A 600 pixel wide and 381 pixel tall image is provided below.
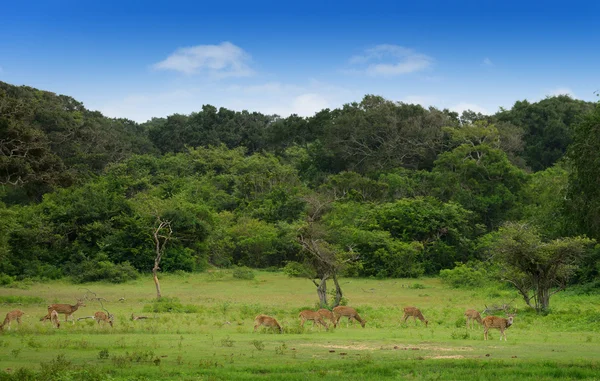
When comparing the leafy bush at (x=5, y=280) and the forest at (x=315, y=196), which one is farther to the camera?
the leafy bush at (x=5, y=280)

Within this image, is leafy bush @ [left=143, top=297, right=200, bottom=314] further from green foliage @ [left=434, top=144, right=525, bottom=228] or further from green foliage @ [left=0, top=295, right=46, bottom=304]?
green foliage @ [left=434, top=144, right=525, bottom=228]

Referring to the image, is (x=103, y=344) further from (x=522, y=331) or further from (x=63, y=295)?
(x=63, y=295)

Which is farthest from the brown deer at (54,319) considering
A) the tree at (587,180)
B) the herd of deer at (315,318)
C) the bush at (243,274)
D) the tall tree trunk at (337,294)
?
the bush at (243,274)

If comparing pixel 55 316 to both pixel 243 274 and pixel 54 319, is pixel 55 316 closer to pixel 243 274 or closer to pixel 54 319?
pixel 54 319

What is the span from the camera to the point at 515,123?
7575cm

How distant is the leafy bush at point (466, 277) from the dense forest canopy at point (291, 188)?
398cm

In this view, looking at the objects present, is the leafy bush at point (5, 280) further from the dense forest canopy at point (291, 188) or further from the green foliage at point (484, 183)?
the green foliage at point (484, 183)

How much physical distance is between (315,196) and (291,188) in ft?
63.7

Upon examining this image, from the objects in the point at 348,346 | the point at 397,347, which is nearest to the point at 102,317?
the point at 348,346

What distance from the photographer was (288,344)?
18.8 m

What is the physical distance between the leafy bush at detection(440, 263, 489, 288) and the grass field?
3937mm

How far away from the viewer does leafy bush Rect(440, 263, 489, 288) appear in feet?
133

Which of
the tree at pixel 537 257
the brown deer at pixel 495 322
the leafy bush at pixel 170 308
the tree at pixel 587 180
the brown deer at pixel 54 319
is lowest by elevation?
the leafy bush at pixel 170 308

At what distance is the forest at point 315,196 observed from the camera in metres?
28.4
